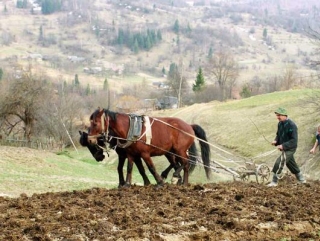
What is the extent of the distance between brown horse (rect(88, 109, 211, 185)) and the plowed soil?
4.43 feet

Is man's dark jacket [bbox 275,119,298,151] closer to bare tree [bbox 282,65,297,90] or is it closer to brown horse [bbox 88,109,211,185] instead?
brown horse [bbox 88,109,211,185]

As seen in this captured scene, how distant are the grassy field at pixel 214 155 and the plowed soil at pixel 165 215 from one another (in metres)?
4.03

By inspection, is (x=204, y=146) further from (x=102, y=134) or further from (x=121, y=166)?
(x=102, y=134)

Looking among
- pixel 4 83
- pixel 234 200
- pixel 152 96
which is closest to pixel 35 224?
pixel 234 200

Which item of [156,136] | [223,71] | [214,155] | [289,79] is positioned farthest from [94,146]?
[223,71]

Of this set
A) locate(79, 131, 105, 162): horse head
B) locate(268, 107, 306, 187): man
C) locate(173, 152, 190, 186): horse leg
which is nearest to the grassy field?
locate(268, 107, 306, 187): man

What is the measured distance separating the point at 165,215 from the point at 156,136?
→ 14.0ft

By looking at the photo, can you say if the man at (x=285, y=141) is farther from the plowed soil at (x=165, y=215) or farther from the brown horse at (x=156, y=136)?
the brown horse at (x=156, y=136)

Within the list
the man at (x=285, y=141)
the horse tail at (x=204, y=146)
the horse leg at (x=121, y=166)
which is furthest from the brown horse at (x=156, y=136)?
the man at (x=285, y=141)

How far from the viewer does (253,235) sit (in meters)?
8.18

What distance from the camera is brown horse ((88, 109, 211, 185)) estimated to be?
40.6ft

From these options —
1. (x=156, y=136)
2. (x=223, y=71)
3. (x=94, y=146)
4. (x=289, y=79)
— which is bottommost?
(x=223, y=71)

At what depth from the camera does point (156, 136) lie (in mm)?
13062

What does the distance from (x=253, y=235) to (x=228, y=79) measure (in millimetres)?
108832
